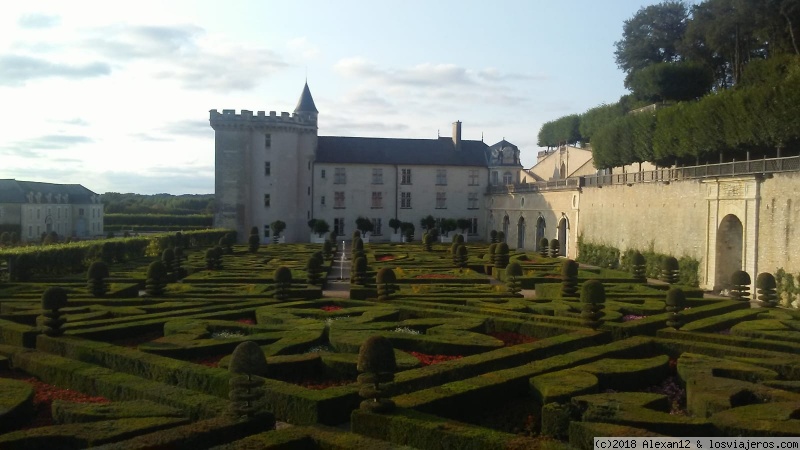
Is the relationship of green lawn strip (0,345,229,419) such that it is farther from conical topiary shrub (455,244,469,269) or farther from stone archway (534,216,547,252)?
stone archway (534,216,547,252)

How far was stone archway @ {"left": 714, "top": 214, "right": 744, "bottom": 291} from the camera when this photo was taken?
25.5 metres

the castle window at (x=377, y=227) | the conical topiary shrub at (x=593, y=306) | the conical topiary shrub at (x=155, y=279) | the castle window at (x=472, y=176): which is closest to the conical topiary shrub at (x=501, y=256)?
the conical topiary shrub at (x=593, y=306)

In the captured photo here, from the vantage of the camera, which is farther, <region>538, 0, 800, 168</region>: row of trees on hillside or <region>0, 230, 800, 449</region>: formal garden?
<region>538, 0, 800, 168</region>: row of trees on hillside

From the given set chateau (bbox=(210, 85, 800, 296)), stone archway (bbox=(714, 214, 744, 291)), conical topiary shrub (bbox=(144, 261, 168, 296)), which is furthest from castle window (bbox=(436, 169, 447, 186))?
conical topiary shrub (bbox=(144, 261, 168, 296))

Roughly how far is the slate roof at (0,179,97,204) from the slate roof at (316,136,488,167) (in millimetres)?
26887

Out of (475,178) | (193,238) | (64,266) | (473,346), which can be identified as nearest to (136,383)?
(473,346)

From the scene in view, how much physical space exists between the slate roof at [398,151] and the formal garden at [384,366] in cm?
3589

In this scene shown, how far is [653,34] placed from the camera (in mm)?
51531

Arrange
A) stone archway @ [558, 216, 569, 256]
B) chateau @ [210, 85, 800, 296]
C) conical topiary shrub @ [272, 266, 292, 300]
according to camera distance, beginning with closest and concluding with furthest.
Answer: conical topiary shrub @ [272, 266, 292, 300] < chateau @ [210, 85, 800, 296] < stone archway @ [558, 216, 569, 256]

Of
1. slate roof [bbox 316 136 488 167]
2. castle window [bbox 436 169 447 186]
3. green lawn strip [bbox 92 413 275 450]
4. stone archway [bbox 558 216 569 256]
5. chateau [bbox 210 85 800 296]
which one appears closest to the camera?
green lawn strip [bbox 92 413 275 450]

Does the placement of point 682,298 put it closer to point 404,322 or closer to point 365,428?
point 404,322

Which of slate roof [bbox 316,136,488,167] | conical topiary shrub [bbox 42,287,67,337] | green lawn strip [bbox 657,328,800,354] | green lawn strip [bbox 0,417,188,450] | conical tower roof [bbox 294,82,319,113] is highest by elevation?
conical tower roof [bbox 294,82,319,113]

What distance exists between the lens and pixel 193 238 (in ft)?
136

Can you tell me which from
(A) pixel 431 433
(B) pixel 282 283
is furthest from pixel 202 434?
(B) pixel 282 283
